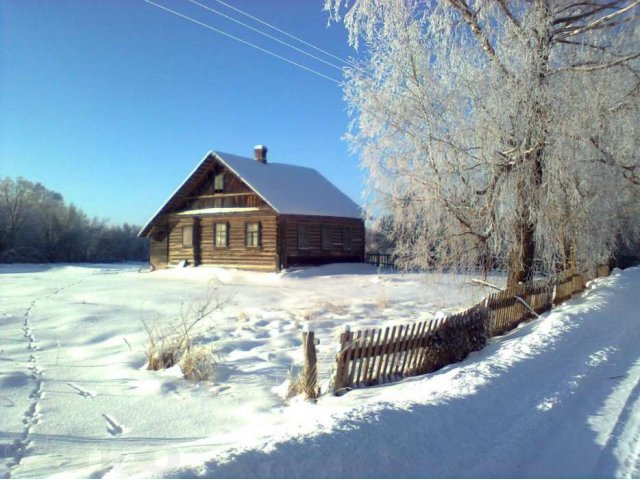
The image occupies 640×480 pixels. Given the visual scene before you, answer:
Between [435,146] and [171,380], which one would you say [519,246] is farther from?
[171,380]

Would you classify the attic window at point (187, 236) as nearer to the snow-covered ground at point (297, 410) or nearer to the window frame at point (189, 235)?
the window frame at point (189, 235)

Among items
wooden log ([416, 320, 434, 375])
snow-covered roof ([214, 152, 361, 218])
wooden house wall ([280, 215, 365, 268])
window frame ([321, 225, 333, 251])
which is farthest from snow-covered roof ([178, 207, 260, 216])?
wooden log ([416, 320, 434, 375])

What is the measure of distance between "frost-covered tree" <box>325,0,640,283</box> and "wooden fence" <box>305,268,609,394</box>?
1823mm

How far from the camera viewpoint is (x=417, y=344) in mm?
7344

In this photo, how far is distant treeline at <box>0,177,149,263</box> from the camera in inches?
1697

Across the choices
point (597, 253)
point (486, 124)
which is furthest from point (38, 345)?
Result: point (597, 253)

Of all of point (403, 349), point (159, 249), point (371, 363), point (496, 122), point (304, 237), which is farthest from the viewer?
point (159, 249)

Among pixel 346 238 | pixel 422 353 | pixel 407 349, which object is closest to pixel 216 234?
pixel 346 238

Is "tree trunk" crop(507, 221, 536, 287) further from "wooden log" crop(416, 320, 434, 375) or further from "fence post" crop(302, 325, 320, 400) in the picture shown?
"fence post" crop(302, 325, 320, 400)

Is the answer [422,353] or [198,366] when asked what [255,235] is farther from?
[422,353]

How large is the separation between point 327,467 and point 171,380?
Result: 3871mm

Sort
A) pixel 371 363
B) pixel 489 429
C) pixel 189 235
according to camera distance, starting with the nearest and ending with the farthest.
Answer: pixel 489 429 → pixel 371 363 → pixel 189 235

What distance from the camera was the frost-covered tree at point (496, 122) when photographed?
1012 cm

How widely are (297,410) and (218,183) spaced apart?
2269cm
